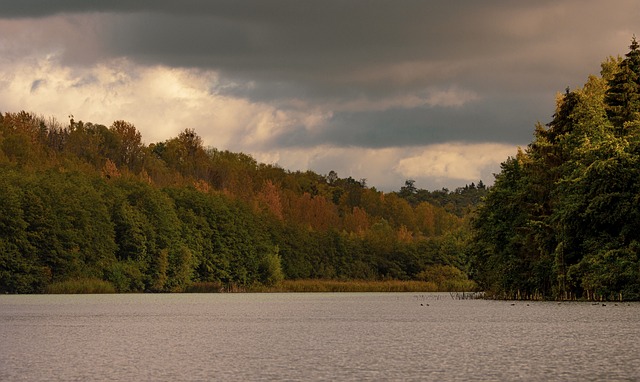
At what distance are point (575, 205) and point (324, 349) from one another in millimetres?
48316

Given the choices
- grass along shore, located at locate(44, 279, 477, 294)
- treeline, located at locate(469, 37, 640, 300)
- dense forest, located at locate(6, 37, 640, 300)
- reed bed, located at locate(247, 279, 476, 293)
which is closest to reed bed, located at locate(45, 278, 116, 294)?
dense forest, located at locate(6, 37, 640, 300)

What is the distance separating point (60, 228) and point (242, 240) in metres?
48.6

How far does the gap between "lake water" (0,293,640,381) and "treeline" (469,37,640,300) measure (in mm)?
21660

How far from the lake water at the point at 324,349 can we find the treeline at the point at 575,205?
21.7 m

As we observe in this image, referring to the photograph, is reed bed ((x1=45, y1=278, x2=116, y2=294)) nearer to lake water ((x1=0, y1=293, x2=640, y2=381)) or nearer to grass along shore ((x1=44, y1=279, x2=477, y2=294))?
grass along shore ((x1=44, y1=279, x2=477, y2=294))

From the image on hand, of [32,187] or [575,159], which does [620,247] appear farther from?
[32,187]

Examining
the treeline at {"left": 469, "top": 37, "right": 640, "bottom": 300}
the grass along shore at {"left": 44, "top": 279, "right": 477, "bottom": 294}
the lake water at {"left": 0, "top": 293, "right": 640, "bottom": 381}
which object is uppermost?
the treeline at {"left": 469, "top": 37, "right": 640, "bottom": 300}

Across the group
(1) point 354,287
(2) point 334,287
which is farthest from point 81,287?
(1) point 354,287

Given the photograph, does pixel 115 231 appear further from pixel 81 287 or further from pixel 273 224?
pixel 273 224

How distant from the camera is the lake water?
2664 centimetres

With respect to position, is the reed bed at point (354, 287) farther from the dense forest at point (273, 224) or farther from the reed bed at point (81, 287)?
the reed bed at point (81, 287)

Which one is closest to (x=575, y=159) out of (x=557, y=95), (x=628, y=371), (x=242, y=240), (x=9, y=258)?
(x=557, y=95)

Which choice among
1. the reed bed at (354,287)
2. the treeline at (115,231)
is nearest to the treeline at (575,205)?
the treeline at (115,231)

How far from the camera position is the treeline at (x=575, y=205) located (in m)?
76.9
